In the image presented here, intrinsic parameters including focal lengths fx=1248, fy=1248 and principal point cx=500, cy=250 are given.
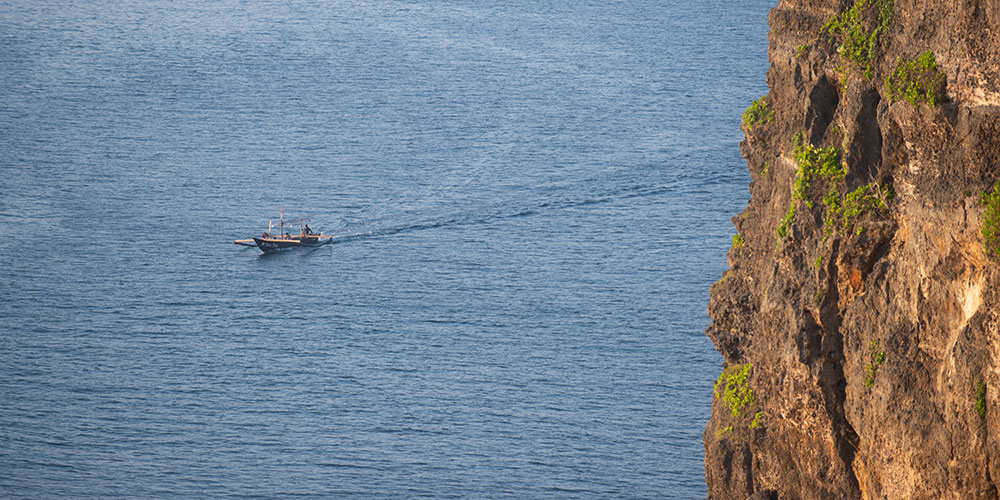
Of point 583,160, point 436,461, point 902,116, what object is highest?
point 902,116

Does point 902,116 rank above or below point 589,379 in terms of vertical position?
above

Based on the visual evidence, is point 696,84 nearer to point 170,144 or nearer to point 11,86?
point 170,144

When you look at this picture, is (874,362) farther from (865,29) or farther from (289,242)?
(289,242)

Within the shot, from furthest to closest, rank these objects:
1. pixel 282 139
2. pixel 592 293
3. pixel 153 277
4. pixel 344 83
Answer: pixel 344 83 → pixel 282 139 → pixel 153 277 → pixel 592 293

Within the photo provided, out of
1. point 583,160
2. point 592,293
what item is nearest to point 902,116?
point 592,293

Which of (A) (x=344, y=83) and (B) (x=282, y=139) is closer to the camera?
(B) (x=282, y=139)

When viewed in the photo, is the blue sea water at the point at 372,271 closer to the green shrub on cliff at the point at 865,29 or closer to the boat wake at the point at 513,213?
the boat wake at the point at 513,213
